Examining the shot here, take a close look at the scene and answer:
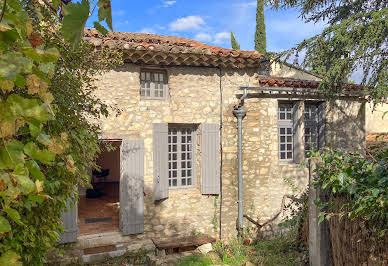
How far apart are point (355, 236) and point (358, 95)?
23.1 ft

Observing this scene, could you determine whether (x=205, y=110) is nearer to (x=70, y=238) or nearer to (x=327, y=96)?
(x=327, y=96)

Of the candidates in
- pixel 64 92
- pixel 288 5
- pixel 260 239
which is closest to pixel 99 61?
pixel 64 92

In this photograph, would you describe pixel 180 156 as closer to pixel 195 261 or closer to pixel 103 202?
pixel 195 261

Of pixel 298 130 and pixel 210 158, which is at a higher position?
pixel 298 130

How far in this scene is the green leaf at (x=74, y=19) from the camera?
33.7 inches

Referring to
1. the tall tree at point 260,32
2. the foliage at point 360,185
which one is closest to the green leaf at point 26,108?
the foliage at point 360,185

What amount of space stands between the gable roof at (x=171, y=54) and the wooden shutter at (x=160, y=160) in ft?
4.90

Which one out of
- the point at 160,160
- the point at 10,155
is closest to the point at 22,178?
the point at 10,155

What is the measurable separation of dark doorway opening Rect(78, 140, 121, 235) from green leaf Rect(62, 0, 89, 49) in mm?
4078

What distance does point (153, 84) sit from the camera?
7.58 metres

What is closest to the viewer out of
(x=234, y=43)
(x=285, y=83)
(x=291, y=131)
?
(x=285, y=83)

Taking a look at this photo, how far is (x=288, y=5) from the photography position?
9.53 metres

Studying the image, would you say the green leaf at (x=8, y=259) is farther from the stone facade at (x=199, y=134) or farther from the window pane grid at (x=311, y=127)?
the window pane grid at (x=311, y=127)

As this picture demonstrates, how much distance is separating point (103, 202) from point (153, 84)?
4.93 meters
